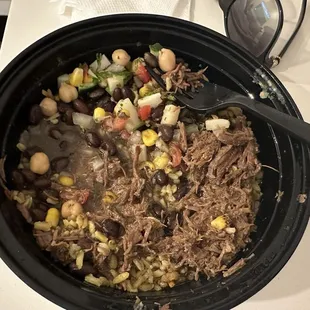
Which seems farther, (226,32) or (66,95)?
(226,32)

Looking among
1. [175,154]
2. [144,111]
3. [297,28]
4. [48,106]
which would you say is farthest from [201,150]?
[297,28]

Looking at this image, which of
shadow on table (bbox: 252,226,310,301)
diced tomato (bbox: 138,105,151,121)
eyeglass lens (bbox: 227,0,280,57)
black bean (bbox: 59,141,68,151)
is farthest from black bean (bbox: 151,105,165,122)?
shadow on table (bbox: 252,226,310,301)

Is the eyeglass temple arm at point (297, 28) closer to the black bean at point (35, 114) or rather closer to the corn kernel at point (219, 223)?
the corn kernel at point (219, 223)

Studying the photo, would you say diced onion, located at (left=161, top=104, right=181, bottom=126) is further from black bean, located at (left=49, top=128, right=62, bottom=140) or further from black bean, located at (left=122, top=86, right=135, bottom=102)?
black bean, located at (left=49, top=128, right=62, bottom=140)

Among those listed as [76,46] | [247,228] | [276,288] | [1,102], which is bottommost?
[276,288]

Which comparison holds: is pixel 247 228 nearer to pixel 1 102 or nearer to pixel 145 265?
pixel 145 265

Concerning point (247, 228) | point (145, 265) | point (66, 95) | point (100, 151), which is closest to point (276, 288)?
point (247, 228)

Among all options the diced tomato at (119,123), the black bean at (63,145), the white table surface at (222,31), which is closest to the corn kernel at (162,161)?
the diced tomato at (119,123)
